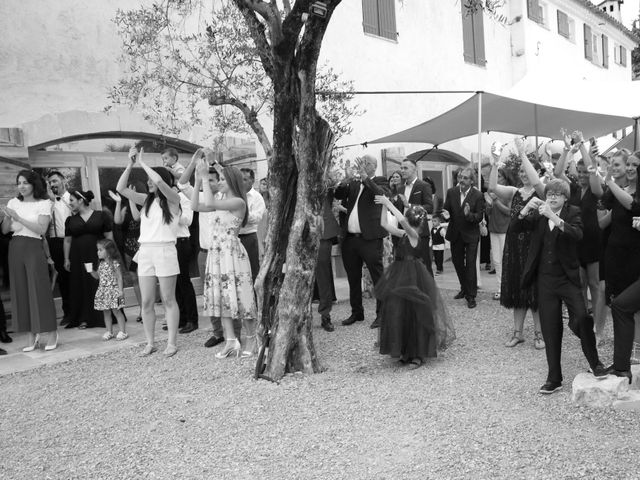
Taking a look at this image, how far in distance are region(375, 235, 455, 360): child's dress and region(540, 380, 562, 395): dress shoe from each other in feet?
3.31

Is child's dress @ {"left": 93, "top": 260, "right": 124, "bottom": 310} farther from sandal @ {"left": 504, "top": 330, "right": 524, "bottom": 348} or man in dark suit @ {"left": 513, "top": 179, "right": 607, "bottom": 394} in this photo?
man in dark suit @ {"left": 513, "top": 179, "right": 607, "bottom": 394}

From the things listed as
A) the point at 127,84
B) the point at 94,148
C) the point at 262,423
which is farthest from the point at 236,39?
the point at 262,423

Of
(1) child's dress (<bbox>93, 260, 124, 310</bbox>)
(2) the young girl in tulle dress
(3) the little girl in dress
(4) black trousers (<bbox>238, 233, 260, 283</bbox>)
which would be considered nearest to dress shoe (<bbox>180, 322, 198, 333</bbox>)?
(3) the little girl in dress

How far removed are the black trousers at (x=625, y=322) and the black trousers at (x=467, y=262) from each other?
359 cm

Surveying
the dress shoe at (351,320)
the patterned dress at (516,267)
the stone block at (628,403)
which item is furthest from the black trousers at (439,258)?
the stone block at (628,403)

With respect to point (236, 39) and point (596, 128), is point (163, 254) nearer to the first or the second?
point (236, 39)

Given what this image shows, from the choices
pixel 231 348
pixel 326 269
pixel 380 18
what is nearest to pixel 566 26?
pixel 380 18

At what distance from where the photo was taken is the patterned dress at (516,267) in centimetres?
529

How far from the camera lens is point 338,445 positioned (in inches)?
135

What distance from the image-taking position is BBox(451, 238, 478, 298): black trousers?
7.49m

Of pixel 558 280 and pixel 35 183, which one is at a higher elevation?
pixel 35 183

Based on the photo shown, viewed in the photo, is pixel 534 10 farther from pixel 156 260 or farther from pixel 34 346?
pixel 34 346

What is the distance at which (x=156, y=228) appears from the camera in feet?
17.9

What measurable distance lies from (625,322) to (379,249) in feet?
10.0
